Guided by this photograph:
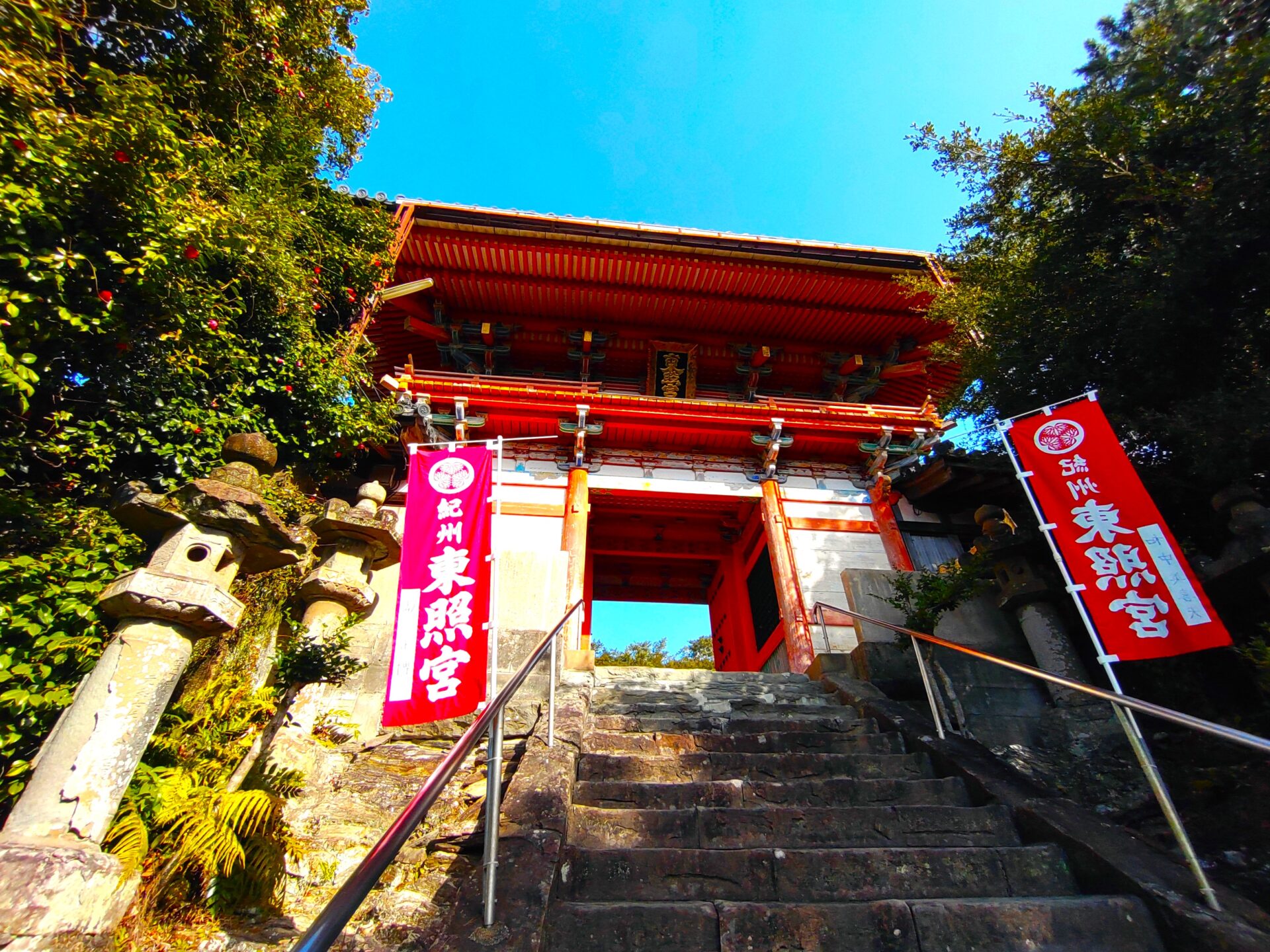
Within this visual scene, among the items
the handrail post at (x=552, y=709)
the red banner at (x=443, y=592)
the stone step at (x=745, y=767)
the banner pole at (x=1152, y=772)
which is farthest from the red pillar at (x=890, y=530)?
the red banner at (x=443, y=592)

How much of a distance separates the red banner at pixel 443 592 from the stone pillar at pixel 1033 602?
5314mm

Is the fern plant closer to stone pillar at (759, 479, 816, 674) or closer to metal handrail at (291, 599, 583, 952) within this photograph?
metal handrail at (291, 599, 583, 952)

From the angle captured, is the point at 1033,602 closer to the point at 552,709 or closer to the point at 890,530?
the point at 890,530

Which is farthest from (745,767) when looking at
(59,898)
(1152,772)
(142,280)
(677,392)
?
(677,392)

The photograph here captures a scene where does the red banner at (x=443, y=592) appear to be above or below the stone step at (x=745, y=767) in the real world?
above

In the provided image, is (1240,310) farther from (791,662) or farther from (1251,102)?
(791,662)

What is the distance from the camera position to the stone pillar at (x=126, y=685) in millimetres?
2785

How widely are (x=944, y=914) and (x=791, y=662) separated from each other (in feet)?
16.6

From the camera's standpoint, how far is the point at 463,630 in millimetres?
4352

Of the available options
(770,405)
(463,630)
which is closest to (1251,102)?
(770,405)

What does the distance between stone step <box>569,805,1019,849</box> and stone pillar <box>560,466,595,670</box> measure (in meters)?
3.12

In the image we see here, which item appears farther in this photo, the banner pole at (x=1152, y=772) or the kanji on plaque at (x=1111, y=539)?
the kanji on plaque at (x=1111, y=539)

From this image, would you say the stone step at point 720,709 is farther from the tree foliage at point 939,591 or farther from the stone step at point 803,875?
the stone step at point 803,875

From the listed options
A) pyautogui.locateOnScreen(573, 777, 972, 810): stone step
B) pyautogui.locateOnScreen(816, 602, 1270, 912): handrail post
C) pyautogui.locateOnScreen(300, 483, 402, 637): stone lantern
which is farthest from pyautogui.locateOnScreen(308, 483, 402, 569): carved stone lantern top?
pyautogui.locateOnScreen(816, 602, 1270, 912): handrail post
